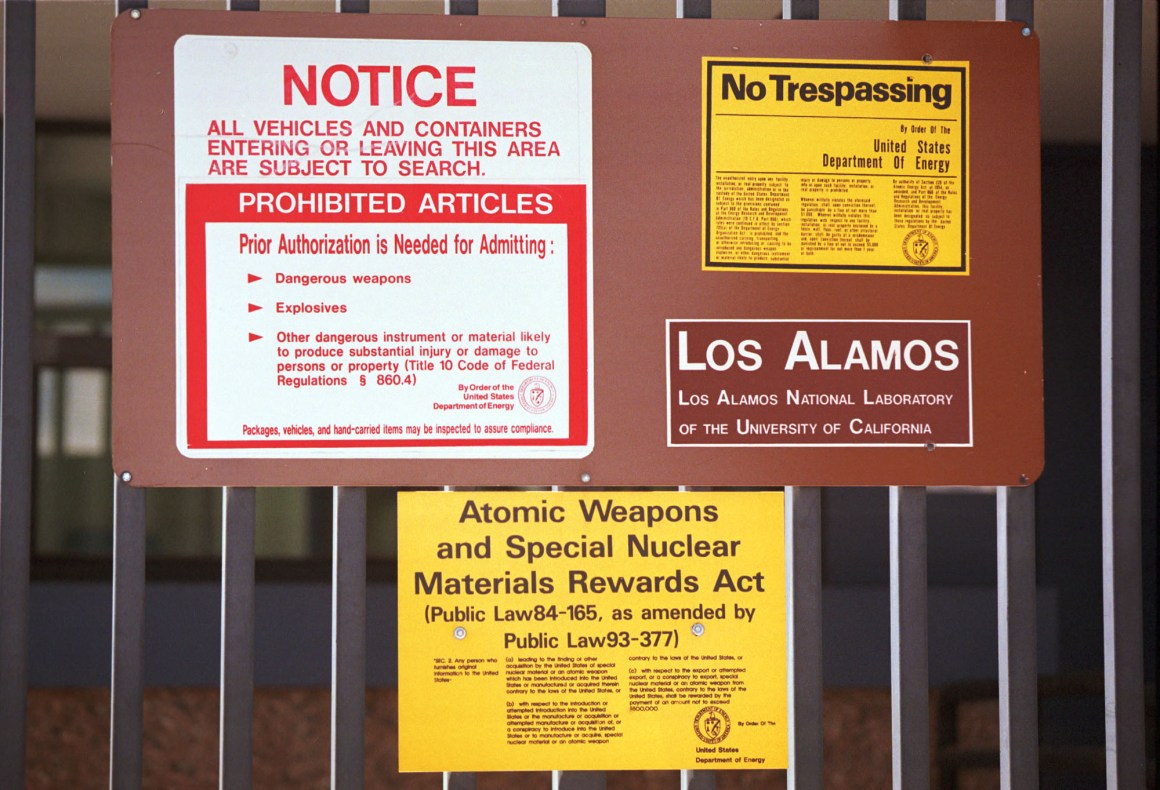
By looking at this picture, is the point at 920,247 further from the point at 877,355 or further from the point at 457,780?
the point at 457,780

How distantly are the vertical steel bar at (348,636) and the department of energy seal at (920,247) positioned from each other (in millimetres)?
621

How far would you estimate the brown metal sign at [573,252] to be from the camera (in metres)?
1.05

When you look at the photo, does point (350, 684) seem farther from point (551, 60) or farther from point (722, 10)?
point (722, 10)

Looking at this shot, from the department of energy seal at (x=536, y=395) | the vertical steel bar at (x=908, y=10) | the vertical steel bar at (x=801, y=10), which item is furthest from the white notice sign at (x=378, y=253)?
the vertical steel bar at (x=908, y=10)

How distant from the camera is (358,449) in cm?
105

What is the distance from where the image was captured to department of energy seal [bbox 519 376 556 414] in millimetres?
1054

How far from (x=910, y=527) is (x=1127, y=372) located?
29 cm

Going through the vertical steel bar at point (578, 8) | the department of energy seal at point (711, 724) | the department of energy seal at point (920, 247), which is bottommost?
the department of energy seal at point (711, 724)

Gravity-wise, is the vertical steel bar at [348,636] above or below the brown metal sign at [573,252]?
below

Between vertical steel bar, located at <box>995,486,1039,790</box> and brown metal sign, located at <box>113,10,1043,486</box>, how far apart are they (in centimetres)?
5

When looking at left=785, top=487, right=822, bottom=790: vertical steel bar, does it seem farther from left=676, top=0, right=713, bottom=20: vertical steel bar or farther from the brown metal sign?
left=676, top=0, right=713, bottom=20: vertical steel bar

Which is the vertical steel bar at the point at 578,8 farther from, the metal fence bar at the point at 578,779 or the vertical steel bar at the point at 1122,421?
the metal fence bar at the point at 578,779

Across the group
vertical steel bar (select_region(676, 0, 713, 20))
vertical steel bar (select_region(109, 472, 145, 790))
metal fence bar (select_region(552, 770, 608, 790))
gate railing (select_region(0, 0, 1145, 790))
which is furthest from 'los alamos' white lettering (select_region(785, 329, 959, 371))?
vertical steel bar (select_region(109, 472, 145, 790))

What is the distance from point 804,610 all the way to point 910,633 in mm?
116
